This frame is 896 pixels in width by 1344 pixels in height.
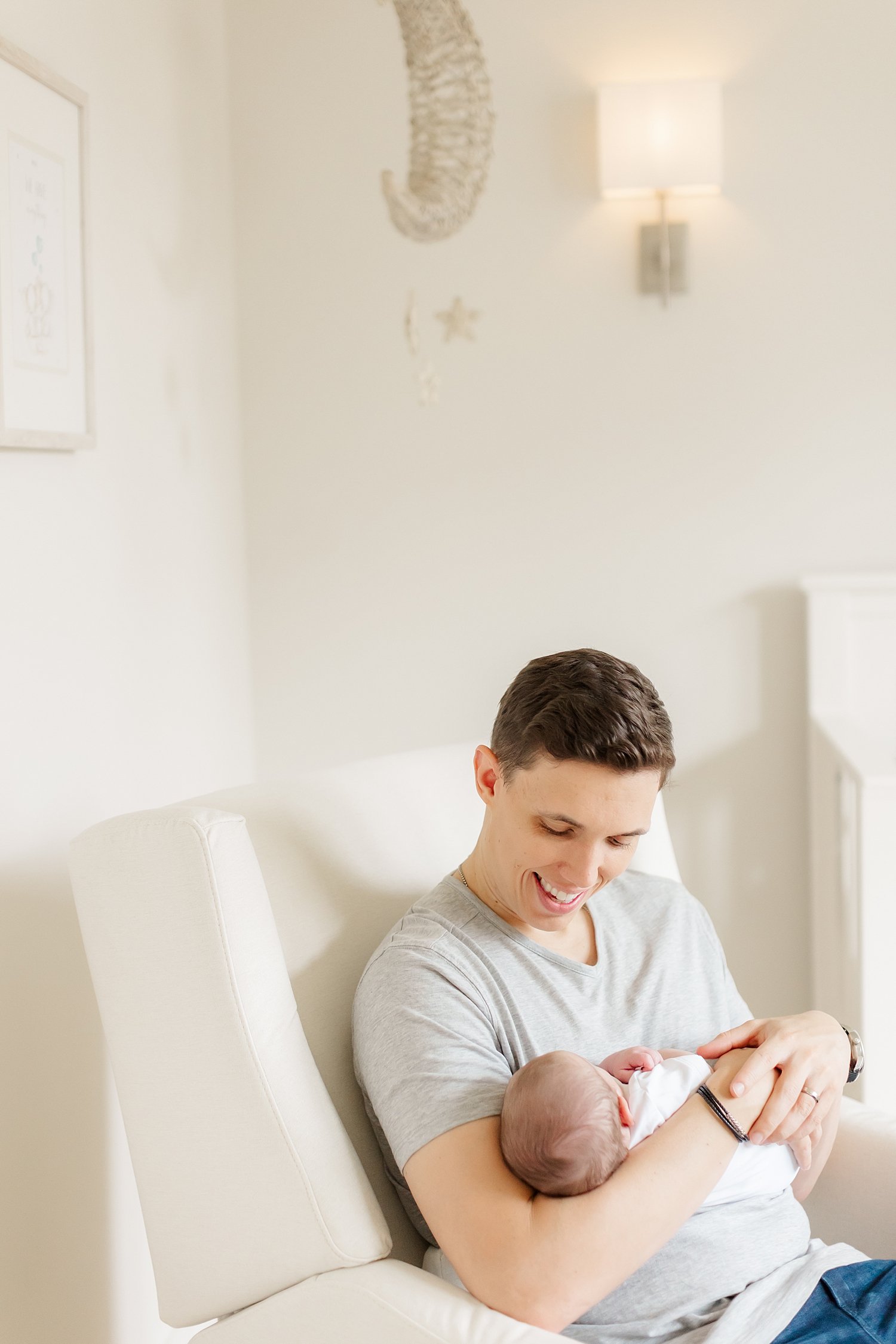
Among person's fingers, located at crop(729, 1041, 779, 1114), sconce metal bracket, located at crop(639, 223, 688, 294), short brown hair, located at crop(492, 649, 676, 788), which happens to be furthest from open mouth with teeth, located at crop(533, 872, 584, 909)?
sconce metal bracket, located at crop(639, 223, 688, 294)

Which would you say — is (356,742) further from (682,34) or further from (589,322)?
(682,34)

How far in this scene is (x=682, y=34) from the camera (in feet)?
8.30

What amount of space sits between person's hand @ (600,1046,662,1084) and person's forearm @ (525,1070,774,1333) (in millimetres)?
68

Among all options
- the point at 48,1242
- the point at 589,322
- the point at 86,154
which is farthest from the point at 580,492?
the point at 48,1242

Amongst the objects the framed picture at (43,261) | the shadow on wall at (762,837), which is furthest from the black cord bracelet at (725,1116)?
the shadow on wall at (762,837)

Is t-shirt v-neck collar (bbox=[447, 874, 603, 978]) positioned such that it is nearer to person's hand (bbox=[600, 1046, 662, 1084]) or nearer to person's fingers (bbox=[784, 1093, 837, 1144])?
person's hand (bbox=[600, 1046, 662, 1084])

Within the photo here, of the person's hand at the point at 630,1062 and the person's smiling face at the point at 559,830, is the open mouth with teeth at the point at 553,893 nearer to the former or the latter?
the person's smiling face at the point at 559,830

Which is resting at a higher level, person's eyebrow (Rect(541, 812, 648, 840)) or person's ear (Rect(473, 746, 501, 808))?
person's ear (Rect(473, 746, 501, 808))

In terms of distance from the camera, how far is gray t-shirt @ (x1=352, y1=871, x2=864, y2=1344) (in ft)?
3.75

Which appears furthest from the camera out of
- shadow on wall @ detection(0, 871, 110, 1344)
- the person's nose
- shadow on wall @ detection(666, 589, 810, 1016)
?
shadow on wall @ detection(666, 589, 810, 1016)

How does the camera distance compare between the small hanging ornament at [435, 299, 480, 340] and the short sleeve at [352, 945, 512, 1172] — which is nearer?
the short sleeve at [352, 945, 512, 1172]

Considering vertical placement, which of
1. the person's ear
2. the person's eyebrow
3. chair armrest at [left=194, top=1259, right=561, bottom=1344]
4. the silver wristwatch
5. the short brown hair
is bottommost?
chair armrest at [left=194, top=1259, right=561, bottom=1344]

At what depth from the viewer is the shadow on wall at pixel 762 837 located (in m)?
2.68

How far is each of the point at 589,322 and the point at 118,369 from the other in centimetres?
106
